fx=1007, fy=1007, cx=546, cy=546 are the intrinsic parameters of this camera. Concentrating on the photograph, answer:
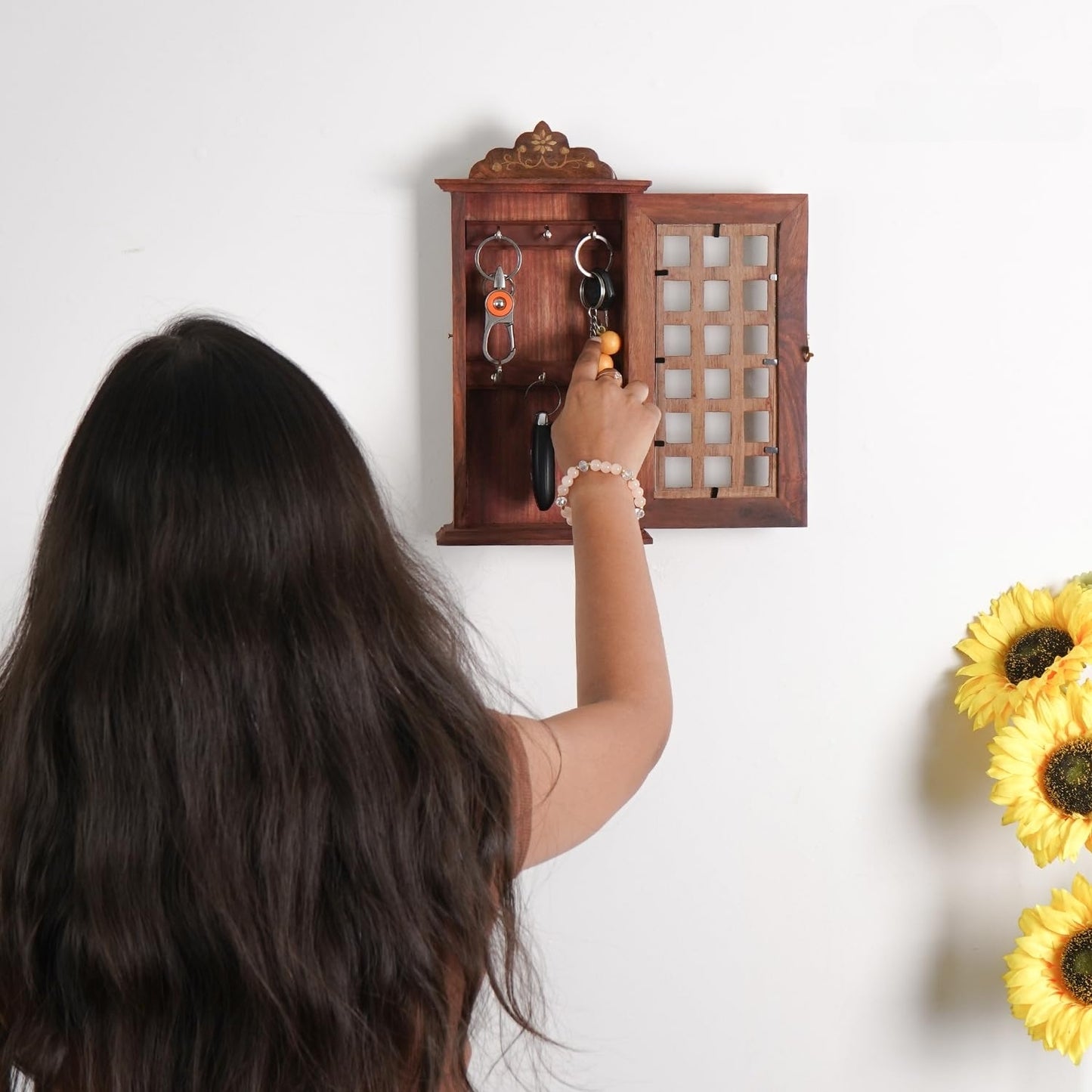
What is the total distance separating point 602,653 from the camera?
2.38ft

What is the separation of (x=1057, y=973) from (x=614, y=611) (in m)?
0.53

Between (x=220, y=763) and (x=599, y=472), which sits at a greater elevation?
(x=599, y=472)

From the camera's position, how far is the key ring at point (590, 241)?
3.00 ft

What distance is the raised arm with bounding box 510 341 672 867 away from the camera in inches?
25.4

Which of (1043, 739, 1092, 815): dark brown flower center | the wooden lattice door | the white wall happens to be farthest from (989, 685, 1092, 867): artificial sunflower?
the wooden lattice door

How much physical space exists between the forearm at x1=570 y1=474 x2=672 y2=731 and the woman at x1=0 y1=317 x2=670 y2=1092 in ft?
0.52

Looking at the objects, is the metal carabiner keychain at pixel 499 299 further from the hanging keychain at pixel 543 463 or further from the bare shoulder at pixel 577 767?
the bare shoulder at pixel 577 767

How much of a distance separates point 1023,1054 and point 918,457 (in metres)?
0.60

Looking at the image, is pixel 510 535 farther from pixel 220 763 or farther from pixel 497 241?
pixel 220 763

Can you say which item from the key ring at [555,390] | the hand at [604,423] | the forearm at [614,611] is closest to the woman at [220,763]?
the forearm at [614,611]

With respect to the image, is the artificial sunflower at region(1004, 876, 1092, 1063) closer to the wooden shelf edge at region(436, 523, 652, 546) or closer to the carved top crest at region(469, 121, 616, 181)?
the wooden shelf edge at region(436, 523, 652, 546)

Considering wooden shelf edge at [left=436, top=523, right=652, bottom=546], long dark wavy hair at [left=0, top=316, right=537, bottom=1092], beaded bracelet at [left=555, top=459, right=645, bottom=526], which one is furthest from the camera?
wooden shelf edge at [left=436, top=523, right=652, bottom=546]

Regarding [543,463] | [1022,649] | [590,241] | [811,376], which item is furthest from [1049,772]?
[590,241]

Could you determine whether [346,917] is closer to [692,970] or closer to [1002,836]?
[692,970]
